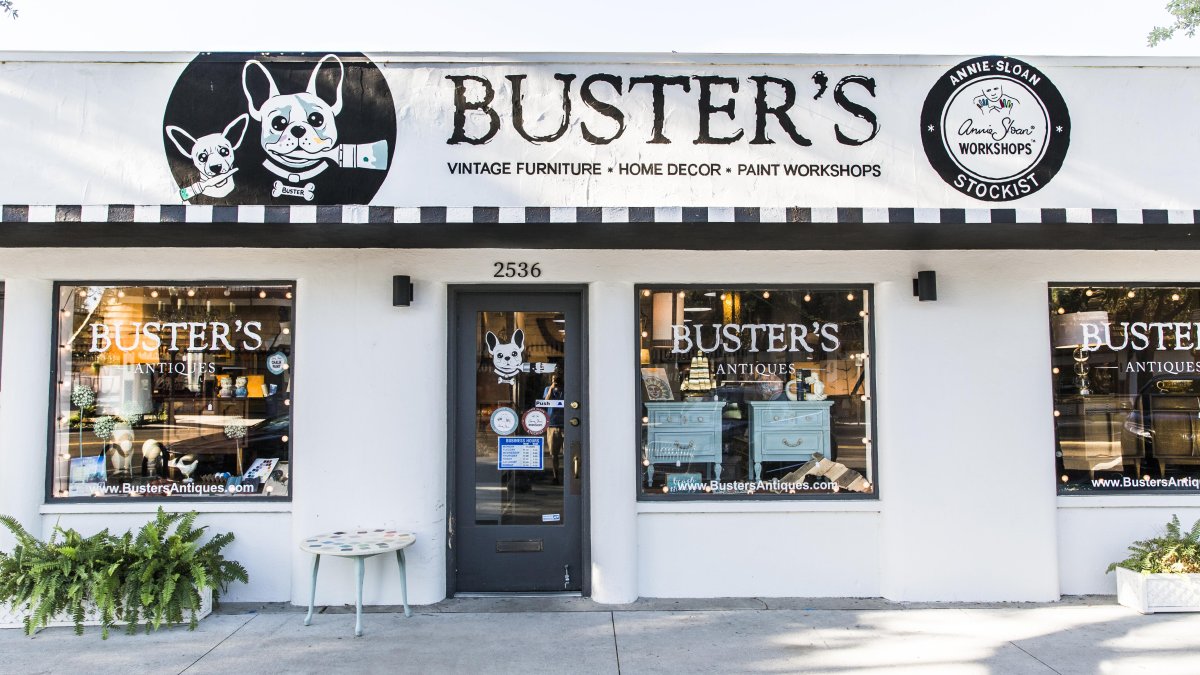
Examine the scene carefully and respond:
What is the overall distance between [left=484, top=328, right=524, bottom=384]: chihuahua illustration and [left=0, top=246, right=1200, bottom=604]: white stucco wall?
1.26 feet

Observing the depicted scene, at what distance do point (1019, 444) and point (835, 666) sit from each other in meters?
2.34

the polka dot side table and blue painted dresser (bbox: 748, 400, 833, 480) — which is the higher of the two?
blue painted dresser (bbox: 748, 400, 833, 480)

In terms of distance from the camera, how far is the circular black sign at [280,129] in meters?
5.06

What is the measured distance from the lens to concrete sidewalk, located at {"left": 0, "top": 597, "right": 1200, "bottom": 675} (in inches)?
183

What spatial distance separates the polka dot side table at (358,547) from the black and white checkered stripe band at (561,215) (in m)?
2.05

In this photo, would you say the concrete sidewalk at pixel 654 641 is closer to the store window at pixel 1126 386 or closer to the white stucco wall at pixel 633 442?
the white stucco wall at pixel 633 442

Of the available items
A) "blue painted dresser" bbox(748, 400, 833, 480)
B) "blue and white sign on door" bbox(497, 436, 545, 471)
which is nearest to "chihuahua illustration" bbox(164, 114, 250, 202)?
"blue and white sign on door" bbox(497, 436, 545, 471)

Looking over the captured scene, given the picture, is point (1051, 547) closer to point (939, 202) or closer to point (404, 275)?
point (939, 202)

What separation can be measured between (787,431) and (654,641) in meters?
1.96

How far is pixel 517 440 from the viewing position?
238 inches

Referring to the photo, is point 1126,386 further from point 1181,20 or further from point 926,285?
point 1181,20

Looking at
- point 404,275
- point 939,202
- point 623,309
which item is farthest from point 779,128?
point 404,275

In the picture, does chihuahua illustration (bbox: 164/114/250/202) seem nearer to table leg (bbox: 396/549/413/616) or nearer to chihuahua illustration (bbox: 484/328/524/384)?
chihuahua illustration (bbox: 484/328/524/384)

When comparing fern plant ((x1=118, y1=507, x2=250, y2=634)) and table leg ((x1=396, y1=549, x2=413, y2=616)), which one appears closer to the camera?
fern plant ((x1=118, y1=507, x2=250, y2=634))
